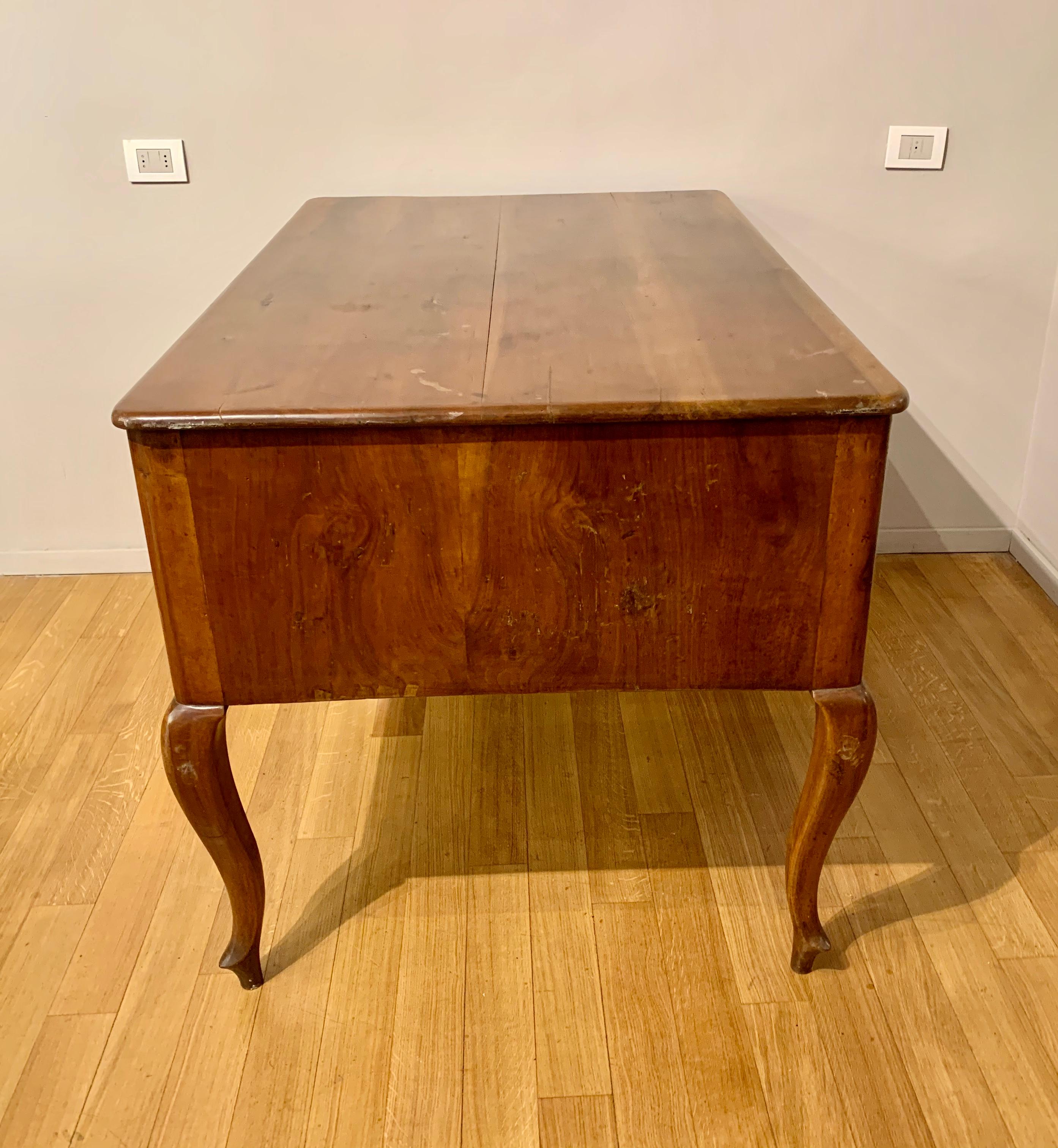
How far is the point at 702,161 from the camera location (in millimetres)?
2129

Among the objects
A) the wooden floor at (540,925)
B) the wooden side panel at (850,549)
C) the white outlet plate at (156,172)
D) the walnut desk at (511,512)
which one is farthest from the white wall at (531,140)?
the wooden side panel at (850,549)

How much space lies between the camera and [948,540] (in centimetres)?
247

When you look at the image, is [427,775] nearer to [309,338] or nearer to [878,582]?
[309,338]

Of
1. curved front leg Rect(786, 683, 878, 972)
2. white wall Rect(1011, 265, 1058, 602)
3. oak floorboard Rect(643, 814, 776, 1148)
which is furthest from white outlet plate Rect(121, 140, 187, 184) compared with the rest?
white wall Rect(1011, 265, 1058, 602)

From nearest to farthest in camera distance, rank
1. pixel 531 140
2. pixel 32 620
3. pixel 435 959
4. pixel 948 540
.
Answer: pixel 435 959 < pixel 531 140 < pixel 32 620 < pixel 948 540

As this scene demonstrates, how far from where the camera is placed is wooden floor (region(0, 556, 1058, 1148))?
1.27 meters

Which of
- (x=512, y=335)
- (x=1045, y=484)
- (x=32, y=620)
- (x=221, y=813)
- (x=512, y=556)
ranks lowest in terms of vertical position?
(x=32, y=620)

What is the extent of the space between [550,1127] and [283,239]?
1349 millimetres

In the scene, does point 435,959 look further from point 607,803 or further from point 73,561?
point 73,561

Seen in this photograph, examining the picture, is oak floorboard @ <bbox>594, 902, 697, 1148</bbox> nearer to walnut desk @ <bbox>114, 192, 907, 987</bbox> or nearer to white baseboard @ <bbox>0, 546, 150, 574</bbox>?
walnut desk @ <bbox>114, 192, 907, 987</bbox>

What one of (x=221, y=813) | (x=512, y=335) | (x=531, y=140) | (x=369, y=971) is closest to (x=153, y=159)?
(x=531, y=140)

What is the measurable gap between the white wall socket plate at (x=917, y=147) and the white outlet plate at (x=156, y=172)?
140 centimetres

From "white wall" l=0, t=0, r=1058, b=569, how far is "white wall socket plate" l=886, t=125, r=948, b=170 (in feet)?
0.06

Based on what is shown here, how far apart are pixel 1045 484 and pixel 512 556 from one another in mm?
1652
